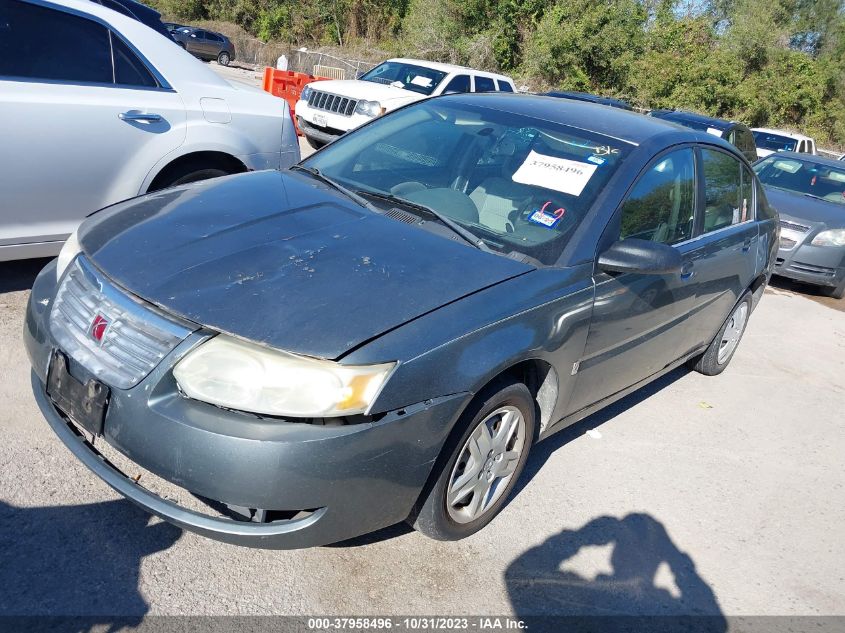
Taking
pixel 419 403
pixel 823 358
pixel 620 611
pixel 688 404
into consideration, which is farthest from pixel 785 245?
pixel 419 403

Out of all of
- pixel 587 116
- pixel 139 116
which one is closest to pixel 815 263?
pixel 587 116

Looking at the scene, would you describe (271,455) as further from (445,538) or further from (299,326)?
(445,538)

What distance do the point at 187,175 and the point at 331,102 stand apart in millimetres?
6816

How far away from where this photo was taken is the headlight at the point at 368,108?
1092cm

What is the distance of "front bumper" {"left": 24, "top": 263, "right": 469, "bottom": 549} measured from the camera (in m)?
2.32

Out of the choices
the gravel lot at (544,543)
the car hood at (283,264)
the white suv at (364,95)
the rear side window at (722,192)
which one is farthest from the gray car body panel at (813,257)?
the car hood at (283,264)

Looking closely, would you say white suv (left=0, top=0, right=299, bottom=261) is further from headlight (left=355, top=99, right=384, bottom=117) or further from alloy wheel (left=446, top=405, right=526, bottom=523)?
headlight (left=355, top=99, right=384, bottom=117)

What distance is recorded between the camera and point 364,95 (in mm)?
11172

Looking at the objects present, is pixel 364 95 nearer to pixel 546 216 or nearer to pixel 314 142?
→ pixel 314 142

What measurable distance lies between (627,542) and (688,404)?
1855 millimetres

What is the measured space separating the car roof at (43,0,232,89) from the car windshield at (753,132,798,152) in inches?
605

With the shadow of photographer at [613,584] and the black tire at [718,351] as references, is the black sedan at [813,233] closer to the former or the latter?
the black tire at [718,351]

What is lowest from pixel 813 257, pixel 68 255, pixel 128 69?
pixel 813 257

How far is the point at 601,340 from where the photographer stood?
3.40 m
